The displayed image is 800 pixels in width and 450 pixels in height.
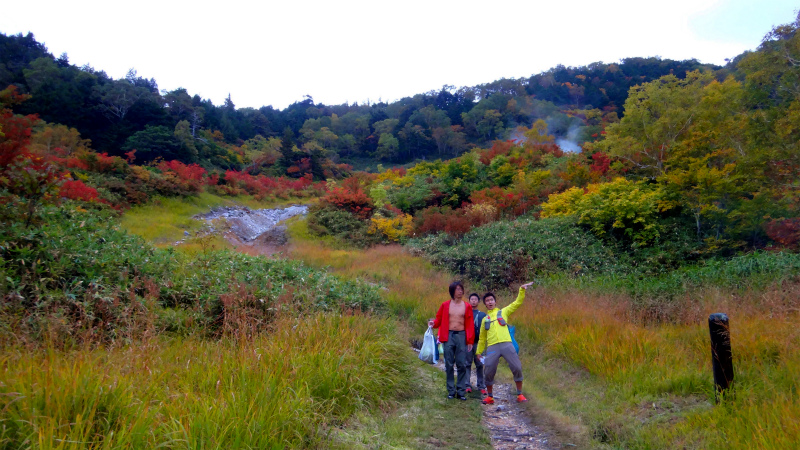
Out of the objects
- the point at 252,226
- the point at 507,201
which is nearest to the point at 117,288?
the point at 507,201

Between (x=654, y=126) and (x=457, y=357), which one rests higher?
(x=654, y=126)

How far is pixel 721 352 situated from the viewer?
4.07m

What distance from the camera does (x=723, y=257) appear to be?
40.7 feet

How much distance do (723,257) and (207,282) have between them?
13885 mm

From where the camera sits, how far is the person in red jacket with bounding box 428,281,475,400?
18.8 ft

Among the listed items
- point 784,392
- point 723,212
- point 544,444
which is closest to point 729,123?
point 723,212

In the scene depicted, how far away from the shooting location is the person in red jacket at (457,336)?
18.8 ft

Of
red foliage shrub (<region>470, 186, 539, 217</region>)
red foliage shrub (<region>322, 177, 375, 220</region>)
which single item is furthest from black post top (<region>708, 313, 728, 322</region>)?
red foliage shrub (<region>322, 177, 375, 220</region>)

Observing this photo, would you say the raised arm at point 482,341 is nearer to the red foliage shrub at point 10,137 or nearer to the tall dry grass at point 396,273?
the tall dry grass at point 396,273

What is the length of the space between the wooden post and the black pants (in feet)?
9.03

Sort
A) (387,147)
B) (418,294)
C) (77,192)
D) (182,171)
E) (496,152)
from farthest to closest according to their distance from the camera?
(387,147), (496,152), (182,171), (77,192), (418,294)

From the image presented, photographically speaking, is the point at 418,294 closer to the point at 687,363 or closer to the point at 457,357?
the point at 457,357

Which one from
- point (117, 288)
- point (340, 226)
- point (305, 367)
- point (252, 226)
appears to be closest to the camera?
point (305, 367)

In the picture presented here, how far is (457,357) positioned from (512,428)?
3.78ft
